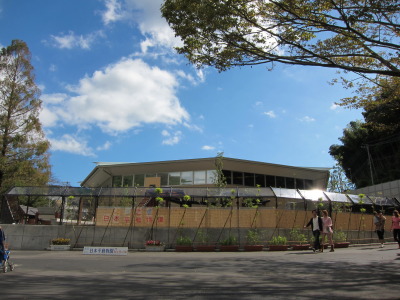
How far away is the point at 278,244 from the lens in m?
16.8

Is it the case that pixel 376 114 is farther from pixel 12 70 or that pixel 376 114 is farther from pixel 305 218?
pixel 12 70

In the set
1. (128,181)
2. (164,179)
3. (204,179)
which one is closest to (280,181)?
(204,179)

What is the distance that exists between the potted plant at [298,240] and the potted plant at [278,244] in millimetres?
547

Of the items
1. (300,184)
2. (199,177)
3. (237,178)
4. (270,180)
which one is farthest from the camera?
(300,184)

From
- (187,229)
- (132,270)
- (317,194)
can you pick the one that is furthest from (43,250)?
(317,194)

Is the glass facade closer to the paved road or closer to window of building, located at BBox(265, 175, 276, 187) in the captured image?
window of building, located at BBox(265, 175, 276, 187)

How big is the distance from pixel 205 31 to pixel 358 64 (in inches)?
222

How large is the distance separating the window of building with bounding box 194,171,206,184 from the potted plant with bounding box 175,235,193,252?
666 inches

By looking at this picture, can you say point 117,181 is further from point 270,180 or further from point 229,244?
point 229,244

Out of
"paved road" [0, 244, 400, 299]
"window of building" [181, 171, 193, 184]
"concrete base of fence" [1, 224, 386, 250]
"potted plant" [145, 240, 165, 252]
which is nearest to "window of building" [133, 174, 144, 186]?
"window of building" [181, 171, 193, 184]

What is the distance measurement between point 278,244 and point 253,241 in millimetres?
1222

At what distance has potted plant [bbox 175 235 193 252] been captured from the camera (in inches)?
643

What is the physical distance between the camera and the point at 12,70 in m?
27.3

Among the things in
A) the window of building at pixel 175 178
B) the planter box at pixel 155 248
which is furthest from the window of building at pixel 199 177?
the planter box at pixel 155 248
